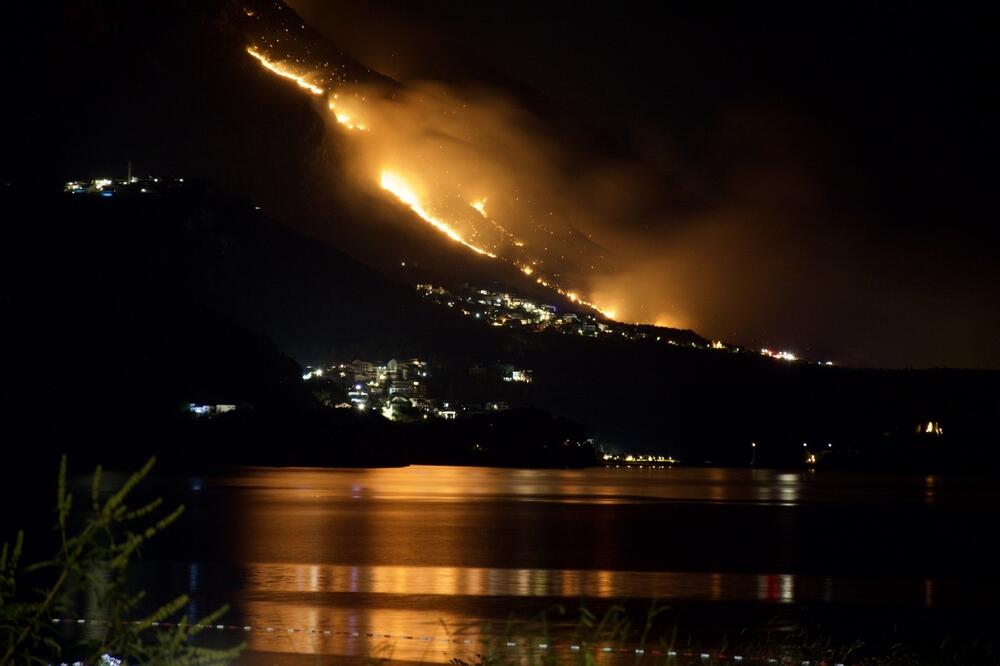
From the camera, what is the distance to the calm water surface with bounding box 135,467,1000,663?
1684cm

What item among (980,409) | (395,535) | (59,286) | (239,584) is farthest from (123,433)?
(980,409)

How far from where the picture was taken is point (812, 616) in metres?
17.8

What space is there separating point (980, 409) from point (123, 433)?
300ft

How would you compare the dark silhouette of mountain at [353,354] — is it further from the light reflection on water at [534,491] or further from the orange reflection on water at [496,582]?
the orange reflection on water at [496,582]

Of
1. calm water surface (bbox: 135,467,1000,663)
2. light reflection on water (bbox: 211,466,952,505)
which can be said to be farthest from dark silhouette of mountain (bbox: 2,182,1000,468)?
calm water surface (bbox: 135,467,1000,663)

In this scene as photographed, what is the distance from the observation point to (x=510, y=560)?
26.3 metres

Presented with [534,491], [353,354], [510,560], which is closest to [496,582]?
[510,560]

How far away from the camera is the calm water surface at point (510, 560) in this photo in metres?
16.8

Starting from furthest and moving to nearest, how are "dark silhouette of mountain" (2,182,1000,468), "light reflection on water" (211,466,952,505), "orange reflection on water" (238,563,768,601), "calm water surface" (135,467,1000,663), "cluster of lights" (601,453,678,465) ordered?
"cluster of lights" (601,453,678,465), "dark silhouette of mountain" (2,182,1000,468), "light reflection on water" (211,466,952,505), "orange reflection on water" (238,563,768,601), "calm water surface" (135,467,1000,663)

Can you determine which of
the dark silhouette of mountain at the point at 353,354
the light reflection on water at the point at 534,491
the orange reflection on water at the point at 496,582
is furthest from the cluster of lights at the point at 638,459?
the orange reflection on water at the point at 496,582

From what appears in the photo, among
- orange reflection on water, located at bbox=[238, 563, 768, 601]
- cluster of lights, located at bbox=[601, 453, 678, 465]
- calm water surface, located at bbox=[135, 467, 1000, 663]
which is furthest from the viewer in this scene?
cluster of lights, located at bbox=[601, 453, 678, 465]

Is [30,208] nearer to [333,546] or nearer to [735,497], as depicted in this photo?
[735,497]

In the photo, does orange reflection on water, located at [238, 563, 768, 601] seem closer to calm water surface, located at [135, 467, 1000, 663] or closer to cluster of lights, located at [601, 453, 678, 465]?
calm water surface, located at [135, 467, 1000, 663]

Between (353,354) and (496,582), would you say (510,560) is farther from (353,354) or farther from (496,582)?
(353,354)
